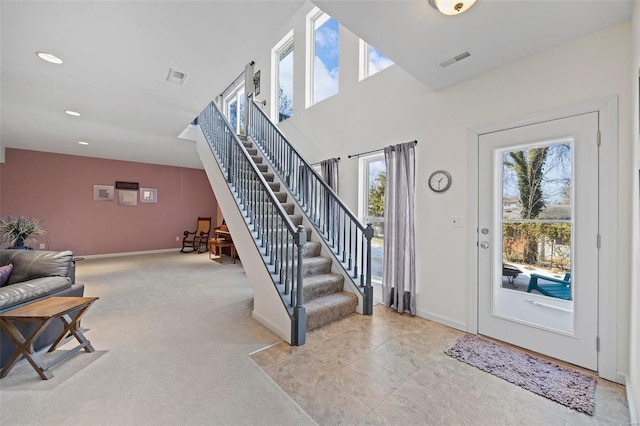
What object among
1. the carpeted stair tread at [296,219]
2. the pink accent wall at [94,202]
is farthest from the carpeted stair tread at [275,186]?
the pink accent wall at [94,202]

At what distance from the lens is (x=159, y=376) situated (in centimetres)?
192

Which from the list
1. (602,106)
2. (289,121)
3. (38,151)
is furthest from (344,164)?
(38,151)

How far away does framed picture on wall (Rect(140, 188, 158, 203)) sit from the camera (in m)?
7.51

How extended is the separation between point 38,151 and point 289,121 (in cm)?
613

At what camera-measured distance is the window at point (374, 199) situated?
12.3ft

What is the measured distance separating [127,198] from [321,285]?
22.8ft

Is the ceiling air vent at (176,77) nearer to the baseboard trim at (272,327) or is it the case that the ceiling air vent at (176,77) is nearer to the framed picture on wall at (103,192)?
the baseboard trim at (272,327)

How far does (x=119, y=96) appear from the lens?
10.7 ft

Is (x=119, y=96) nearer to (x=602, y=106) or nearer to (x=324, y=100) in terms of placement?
(x=324, y=100)

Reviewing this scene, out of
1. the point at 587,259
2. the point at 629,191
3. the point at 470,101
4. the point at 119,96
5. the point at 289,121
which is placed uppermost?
the point at 289,121

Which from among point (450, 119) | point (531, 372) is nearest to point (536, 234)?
point (531, 372)

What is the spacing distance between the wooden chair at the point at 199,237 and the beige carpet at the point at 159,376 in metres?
4.33

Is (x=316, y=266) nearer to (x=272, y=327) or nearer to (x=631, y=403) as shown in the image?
(x=272, y=327)

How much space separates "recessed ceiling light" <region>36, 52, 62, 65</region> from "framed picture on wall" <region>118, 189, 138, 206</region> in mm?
5606
